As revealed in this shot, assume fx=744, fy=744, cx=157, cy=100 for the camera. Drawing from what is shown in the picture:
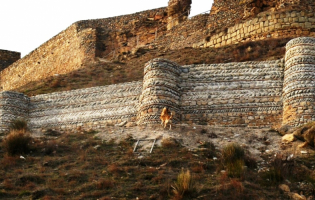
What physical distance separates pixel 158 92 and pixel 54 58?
17.5 metres

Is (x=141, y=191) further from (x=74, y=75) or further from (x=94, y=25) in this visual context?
(x=94, y=25)

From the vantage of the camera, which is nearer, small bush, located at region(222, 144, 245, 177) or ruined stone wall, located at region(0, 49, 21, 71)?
small bush, located at region(222, 144, 245, 177)

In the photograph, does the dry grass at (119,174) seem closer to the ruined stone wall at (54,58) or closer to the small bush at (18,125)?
the small bush at (18,125)

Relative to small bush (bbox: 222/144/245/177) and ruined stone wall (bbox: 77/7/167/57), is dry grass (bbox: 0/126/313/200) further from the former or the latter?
ruined stone wall (bbox: 77/7/167/57)

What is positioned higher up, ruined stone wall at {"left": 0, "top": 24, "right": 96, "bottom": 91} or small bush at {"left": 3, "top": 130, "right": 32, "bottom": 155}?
ruined stone wall at {"left": 0, "top": 24, "right": 96, "bottom": 91}

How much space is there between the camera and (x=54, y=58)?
37469 millimetres

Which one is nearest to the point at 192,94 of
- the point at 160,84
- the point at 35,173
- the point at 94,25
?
the point at 160,84

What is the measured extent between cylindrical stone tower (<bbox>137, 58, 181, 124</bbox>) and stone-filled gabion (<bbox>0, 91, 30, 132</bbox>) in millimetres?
4697

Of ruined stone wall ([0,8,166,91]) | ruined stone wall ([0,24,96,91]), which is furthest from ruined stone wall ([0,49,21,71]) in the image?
ruined stone wall ([0,8,166,91])

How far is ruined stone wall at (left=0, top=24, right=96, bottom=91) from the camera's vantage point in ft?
115

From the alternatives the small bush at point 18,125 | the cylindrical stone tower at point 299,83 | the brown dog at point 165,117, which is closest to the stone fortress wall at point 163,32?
the cylindrical stone tower at point 299,83

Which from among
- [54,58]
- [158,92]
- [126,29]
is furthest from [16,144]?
[54,58]

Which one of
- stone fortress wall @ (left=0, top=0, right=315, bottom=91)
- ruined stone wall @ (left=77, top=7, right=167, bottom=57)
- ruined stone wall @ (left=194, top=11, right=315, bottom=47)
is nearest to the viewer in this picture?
ruined stone wall @ (left=194, top=11, right=315, bottom=47)

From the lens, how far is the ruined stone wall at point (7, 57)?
43.5 meters
